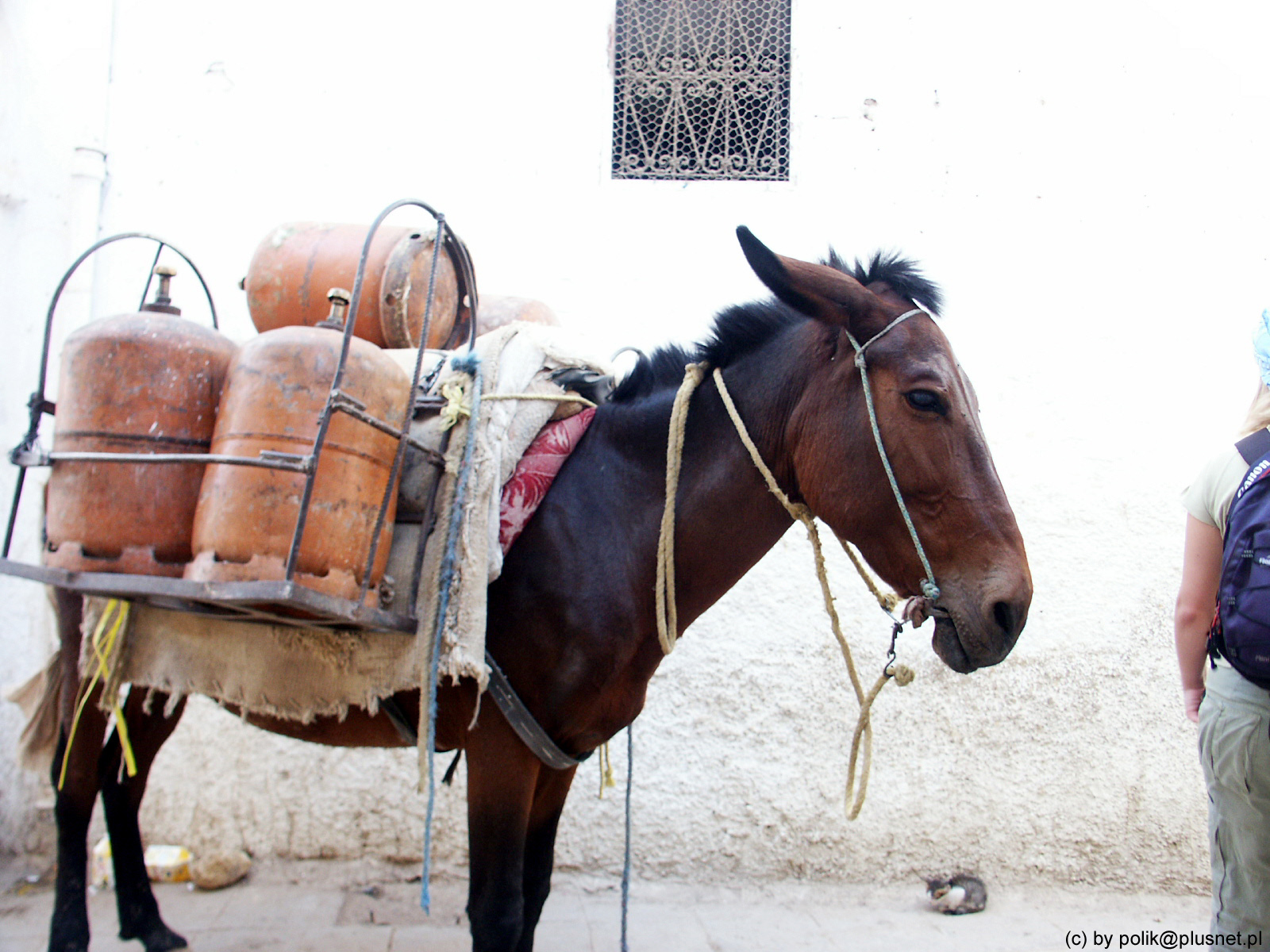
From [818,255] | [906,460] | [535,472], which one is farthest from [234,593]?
[818,255]

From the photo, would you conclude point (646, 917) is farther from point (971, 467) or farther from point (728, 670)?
point (971, 467)

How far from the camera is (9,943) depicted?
2.86 metres

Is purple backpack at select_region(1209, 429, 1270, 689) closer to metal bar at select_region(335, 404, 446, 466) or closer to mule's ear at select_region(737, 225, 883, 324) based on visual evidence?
mule's ear at select_region(737, 225, 883, 324)

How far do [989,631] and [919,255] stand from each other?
2496 millimetres

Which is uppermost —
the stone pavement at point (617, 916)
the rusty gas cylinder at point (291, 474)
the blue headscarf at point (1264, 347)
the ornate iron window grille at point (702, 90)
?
the ornate iron window grille at point (702, 90)

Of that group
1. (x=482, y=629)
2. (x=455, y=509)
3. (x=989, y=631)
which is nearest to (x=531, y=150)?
(x=455, y=509)

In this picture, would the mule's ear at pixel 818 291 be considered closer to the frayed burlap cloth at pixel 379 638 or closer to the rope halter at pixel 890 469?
the rope halter at pixel 890 469

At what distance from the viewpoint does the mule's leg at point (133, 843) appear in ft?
9.00

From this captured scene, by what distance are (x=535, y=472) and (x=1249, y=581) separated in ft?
5.32

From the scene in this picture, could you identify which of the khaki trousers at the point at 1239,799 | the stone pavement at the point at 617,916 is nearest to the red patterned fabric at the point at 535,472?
the khaki trousers at the point at 1239,799

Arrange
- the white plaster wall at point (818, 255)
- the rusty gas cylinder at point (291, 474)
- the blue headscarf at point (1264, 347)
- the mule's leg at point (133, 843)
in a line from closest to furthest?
the rusty gas cylinder at point (291, 474), the blue headscarf at point (1264, 347), the mule's leg at point (133, 843), the white plaster wall at point (818, 255)

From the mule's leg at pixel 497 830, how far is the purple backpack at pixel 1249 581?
1.59 meters

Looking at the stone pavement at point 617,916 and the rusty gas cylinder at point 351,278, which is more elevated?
the rusty gas cylinder at point 351,278

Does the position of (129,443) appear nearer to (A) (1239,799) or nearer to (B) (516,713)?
(B) (516,713)
